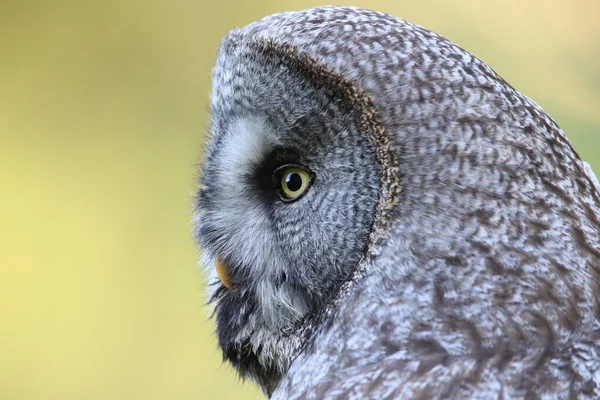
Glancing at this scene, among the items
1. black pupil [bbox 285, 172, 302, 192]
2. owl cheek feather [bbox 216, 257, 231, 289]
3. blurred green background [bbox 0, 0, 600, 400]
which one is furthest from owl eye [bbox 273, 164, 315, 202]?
blurred green background [bbox 0, 0, 600, 400]

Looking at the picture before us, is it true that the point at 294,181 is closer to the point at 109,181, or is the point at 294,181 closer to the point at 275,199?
the point at 275,199

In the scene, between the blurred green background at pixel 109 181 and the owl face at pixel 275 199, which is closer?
the owl face at pixel 275 199

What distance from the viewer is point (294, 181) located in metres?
1.40

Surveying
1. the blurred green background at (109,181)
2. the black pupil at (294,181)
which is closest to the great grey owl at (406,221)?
the black pupil at (294,181)

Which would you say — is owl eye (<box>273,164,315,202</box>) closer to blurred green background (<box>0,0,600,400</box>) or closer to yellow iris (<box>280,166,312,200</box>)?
yellow iris (<box>280,166,312,200</box>)

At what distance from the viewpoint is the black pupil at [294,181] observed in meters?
1.40

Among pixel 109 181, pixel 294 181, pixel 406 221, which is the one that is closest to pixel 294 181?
pixel 294 181

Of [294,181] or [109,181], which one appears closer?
[294,181]

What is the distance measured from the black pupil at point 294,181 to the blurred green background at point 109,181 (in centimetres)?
196

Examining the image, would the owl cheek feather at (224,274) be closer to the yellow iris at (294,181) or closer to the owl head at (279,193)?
the owl head at (279,193)

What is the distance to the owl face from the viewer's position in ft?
4.31

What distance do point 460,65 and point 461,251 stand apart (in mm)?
295

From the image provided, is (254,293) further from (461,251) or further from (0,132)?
(0,132)

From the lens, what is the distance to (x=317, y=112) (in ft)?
4.44
